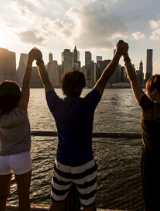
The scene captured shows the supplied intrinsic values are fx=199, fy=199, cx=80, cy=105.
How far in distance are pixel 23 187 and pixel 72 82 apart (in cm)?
134

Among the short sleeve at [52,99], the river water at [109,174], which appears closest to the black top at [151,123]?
the short sleeve at [52,99]

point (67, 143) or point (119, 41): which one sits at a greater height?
point (119, 41)

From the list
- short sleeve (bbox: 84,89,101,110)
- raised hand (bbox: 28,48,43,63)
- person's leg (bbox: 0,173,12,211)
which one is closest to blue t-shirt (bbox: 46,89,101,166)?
short sleeve (bbox: 84,89,101,110)

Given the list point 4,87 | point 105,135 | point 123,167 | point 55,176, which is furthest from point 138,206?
point 4,87

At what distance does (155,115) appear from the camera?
80.2 inches

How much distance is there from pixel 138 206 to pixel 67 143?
7333 millimetres

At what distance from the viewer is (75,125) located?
6.44 feet

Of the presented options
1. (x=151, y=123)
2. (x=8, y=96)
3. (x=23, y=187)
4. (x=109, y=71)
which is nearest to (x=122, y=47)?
(x=109, y=71)

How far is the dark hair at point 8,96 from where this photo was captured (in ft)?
7.19

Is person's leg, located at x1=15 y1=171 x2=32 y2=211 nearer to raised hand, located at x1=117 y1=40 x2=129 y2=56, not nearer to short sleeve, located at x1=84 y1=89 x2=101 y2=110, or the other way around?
short sleeve, located at x1=84 y1=89 x2=101 y2=110

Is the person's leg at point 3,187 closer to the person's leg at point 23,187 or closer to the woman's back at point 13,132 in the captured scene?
the person's leg at point 23,187

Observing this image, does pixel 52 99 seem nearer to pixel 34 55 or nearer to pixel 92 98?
pixel 92 98

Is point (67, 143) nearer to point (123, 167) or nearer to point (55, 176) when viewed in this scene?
point (55, 176)

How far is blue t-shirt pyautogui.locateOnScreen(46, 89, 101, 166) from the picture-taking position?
1951mm
